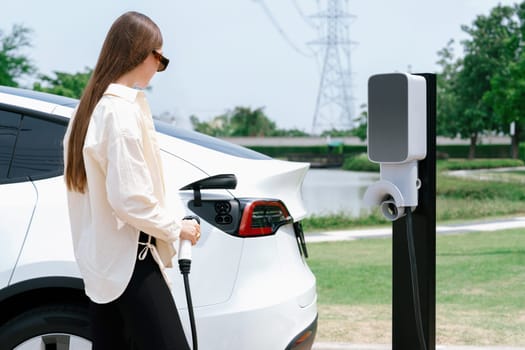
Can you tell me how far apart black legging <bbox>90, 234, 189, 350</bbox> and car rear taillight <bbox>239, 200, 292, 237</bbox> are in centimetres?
77

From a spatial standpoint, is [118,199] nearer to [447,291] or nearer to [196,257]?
[196,257]

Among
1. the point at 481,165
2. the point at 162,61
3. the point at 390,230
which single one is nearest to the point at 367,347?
the point at 162,61

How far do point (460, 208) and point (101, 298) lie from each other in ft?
62.7

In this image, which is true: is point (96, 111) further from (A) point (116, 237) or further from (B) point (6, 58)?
(B) point (6, 58)

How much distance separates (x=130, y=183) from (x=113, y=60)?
0.45m

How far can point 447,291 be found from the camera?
829cm

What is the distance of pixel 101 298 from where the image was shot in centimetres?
271

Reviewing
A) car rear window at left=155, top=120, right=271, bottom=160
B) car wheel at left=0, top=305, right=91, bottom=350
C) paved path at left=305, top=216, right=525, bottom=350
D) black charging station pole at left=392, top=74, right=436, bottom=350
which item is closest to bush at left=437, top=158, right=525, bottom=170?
paved path at left=305, top=216, right=525, bottom=350

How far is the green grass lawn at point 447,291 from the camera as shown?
6.09m

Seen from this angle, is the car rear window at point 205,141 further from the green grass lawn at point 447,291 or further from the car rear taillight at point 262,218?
the green grass lawn at point 447,291

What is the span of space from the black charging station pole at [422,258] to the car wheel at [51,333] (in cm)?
155

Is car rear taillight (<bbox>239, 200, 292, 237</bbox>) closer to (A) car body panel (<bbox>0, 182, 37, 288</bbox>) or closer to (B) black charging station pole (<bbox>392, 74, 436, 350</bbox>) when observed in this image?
(B) black charging station pole (<bbox>392, 74, 436, 350</bbox>)

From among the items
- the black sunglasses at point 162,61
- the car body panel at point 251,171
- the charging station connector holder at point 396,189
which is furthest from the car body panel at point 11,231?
the charging station connector holder at point 396,189

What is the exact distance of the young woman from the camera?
2.58 m
